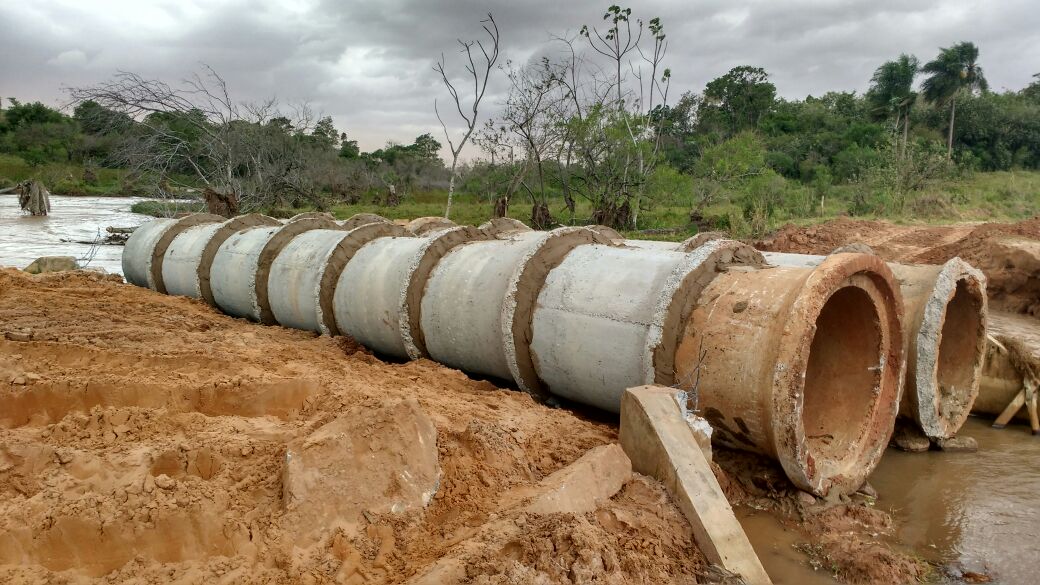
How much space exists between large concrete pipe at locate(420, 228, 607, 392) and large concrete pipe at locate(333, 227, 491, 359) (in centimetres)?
11

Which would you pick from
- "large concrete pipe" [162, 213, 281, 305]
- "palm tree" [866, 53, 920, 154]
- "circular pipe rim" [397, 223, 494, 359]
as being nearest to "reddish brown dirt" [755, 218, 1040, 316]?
"circular pipe rim" [397, 223, 494, 359]

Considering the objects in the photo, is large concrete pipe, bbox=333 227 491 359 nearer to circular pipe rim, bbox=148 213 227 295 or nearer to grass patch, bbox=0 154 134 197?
circular pipe rim, bbox=148 213 227 295

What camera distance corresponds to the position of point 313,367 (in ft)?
15.7

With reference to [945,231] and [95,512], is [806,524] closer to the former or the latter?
[95,512]

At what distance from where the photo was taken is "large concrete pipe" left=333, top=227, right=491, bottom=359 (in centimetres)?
545

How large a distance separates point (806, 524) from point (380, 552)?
7.75 feet

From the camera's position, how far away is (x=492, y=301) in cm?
482

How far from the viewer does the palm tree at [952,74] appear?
38.0 m

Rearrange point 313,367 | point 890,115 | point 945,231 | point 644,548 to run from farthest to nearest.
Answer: point 890,115 → point 945,231 → point 313,367 → point 644,548

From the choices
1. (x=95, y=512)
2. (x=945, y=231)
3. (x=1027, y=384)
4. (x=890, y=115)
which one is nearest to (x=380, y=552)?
(x=95, y=512)

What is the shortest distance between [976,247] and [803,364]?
23.6 ft

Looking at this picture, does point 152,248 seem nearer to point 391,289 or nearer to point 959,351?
point 391,289

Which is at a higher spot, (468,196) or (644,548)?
(468,196)

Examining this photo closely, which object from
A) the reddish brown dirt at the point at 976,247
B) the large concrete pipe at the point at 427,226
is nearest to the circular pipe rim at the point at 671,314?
the large concrete pipe at the point at 427,226
